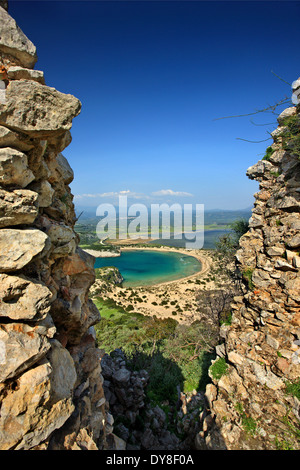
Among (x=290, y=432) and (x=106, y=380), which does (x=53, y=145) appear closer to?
(x=290, y=432)

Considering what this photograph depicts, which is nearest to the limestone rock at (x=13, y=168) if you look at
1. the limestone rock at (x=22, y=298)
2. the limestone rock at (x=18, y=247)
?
the limestone rock at (x=18, y=247)

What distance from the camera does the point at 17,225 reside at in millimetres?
4113

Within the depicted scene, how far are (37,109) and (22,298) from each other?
342 cm

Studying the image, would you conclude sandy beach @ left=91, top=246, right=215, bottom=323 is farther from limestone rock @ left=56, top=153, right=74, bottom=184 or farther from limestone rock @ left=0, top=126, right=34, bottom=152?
limestone rock @ left=0, top=126, right=34, bottom=152

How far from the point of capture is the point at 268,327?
8.28 m

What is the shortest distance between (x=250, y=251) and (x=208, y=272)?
49.3 m

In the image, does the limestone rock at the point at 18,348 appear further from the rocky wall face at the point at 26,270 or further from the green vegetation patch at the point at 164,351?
the green vegetation patch at the point at 164,351

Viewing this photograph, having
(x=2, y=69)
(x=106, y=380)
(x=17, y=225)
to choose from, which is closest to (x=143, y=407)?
(x=106, y=380)

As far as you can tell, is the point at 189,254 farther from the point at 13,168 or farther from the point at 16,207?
the point at 13,168

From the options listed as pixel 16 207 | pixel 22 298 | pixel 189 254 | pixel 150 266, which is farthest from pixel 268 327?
pixel 189 254

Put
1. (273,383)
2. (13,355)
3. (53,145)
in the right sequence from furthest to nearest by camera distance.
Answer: (273,383), (53,145), (13,355)

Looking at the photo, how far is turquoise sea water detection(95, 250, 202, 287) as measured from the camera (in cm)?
5534

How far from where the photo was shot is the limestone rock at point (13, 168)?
3.60m
